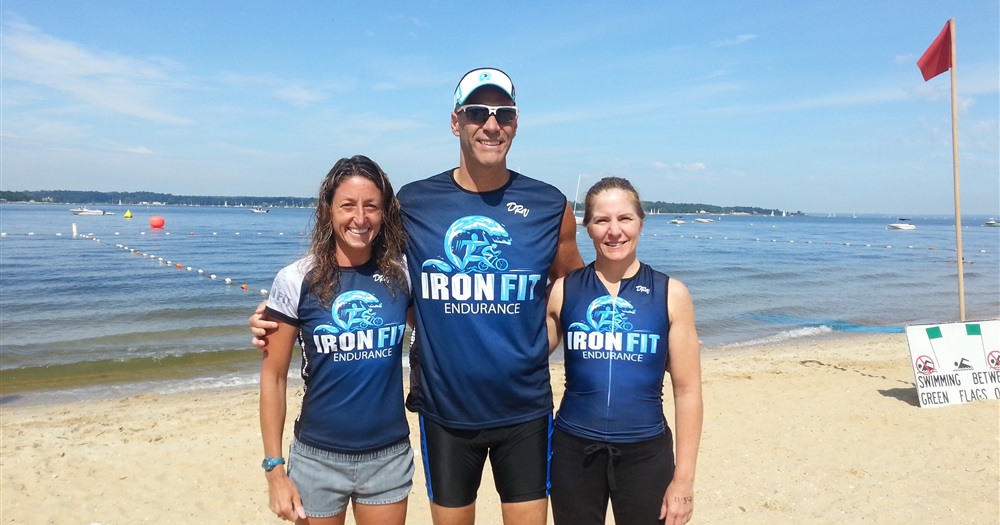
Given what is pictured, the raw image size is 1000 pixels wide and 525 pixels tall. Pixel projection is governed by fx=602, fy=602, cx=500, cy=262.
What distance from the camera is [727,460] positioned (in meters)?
5.59

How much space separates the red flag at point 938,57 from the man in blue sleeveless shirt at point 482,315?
23.1ft

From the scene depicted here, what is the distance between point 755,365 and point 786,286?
13.4 m

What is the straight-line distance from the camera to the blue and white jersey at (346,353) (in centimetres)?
248

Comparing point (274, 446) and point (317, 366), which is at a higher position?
point (317, 366)

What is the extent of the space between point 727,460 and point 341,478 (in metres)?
4.24

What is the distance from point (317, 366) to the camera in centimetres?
253

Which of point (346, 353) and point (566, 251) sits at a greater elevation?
point (566, 251)

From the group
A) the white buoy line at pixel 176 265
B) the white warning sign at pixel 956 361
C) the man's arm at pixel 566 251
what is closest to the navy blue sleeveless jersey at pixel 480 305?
the man's arm at pixel 566 251

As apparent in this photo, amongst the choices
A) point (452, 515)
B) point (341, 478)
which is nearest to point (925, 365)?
point (452, 515)

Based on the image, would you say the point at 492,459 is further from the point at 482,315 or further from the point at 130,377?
the point at 130,377

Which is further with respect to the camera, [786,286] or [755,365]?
[786,286]

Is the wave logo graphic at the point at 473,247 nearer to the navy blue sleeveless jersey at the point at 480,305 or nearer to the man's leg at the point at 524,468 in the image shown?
the navy blue sleeveless jersey at the point at 480,305

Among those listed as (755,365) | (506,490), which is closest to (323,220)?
(506,490)

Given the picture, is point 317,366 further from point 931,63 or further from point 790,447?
point 931,63
